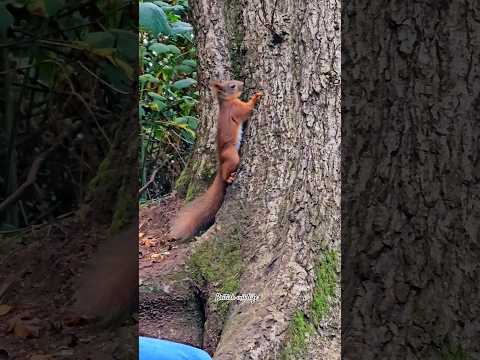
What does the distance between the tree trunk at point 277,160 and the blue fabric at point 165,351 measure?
2.0 inches

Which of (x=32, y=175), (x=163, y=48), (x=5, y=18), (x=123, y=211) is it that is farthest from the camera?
(x=32, y=175)

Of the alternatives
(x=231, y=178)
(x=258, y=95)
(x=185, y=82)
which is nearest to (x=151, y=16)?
(x=185, y=82)

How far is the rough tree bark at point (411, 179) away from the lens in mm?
1778

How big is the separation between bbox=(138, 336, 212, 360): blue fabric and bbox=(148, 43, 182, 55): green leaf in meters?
0.62

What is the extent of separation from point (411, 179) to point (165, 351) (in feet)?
2.19

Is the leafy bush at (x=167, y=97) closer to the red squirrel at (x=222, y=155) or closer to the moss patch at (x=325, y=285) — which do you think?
the red squirrel at (x=222, y=155)

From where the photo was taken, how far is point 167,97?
5.74ft

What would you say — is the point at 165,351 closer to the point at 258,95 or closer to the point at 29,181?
the point at 258,95

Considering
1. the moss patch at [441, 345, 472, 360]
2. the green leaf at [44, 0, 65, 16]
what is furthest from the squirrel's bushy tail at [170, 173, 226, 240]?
the green leaf at [44, 0, 65, 16]

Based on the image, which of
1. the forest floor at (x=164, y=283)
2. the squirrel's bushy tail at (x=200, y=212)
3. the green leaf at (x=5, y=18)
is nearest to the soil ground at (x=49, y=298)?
the forest floor at (x=164, y=283)

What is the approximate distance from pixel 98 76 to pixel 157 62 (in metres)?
0.42

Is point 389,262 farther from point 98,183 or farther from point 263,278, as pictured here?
point 98,183

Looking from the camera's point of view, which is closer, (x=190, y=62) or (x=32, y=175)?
(x=190, y=62)

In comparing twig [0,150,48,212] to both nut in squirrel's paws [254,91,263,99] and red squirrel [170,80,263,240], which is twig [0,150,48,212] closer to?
red squirrel [170,80,263,240]
